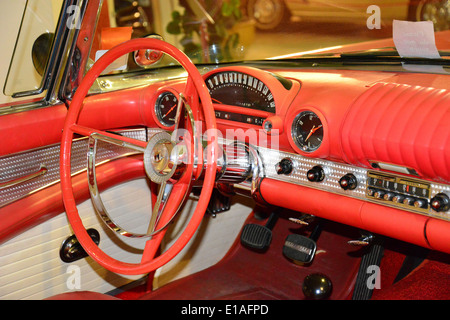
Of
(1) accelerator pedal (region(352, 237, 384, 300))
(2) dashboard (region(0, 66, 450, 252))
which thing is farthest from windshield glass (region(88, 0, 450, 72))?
(1) accelerator pedal (region(352, 237, 384, 300))

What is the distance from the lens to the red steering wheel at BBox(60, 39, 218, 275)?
1.60 m

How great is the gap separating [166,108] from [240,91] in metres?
0.34

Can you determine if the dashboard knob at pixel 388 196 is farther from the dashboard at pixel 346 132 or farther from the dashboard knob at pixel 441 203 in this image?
the dashboard knob at pixel 441 203

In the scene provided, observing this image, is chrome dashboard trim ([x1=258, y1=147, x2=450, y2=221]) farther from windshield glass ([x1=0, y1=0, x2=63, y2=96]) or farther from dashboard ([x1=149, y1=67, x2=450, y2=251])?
windshield glass ([x1=0, y1=0, x2=63, y2=96])

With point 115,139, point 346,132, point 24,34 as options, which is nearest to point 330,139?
point 346,132

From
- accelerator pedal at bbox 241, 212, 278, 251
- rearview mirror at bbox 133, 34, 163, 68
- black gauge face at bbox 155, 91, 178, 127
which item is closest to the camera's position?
black gauge face at bbox 155, 91, 178, 127

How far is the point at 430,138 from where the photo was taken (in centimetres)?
153

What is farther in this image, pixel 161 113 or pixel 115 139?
pixel 161 113

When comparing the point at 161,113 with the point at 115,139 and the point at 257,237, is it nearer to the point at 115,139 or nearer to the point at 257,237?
the point at 115,139

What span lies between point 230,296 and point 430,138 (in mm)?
1425

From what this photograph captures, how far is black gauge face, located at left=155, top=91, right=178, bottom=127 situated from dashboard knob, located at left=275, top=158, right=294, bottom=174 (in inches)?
19.4

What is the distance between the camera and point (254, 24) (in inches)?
88.0
